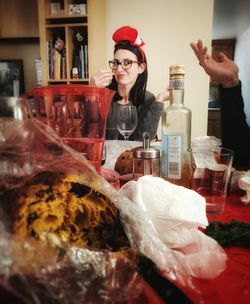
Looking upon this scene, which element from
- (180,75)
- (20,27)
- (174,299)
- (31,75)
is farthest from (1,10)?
(174,299)

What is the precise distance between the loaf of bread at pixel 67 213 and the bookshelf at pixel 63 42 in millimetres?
2244

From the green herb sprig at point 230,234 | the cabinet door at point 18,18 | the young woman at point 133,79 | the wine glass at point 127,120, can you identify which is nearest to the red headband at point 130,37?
the young woman at point 133,79

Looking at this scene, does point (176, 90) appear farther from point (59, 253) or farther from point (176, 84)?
point (59, 253)

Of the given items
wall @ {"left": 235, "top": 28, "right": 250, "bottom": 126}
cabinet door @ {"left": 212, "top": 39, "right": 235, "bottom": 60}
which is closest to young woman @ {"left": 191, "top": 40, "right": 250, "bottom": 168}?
wall @ {"left": 235, "top": 28, "right": 250, "bottom": 126}

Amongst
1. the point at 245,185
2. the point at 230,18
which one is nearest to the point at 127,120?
the point at 245,185

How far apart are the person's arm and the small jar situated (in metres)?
1.07

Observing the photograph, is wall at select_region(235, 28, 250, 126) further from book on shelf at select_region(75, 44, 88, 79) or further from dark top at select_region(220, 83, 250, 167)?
Result: dark top at select_region(220, 83, 250, 167)

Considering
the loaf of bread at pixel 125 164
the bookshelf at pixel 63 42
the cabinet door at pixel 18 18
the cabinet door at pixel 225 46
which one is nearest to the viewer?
the loaf of bread at pixel 125 164

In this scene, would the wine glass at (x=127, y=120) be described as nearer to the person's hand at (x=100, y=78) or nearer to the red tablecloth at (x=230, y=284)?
the person's hand at (x=100, y=78)

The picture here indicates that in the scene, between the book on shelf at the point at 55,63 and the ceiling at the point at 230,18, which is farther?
the ceiling at the point at 230,18

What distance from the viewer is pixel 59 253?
0.28m

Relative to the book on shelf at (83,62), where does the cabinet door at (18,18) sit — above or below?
above

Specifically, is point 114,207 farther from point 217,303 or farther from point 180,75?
point 180,75

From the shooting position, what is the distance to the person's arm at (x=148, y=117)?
1.81 metres
